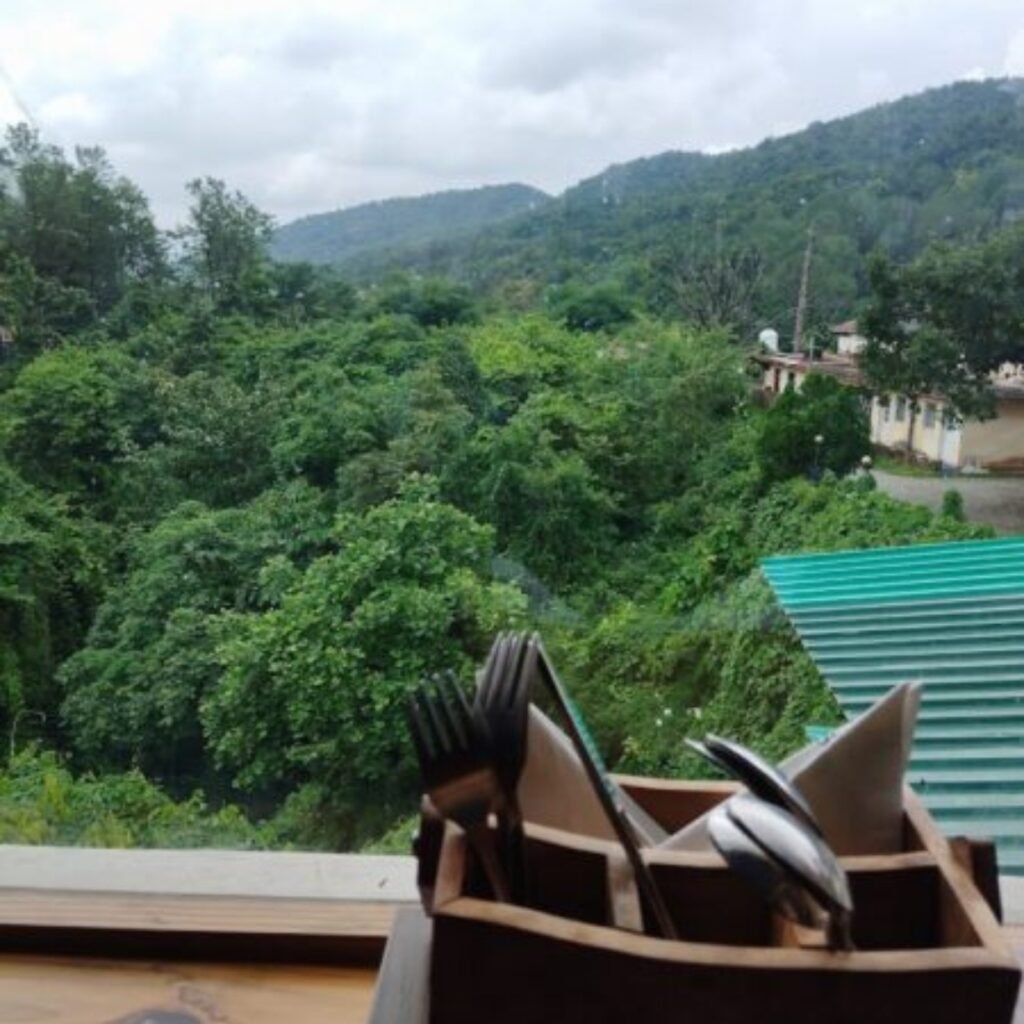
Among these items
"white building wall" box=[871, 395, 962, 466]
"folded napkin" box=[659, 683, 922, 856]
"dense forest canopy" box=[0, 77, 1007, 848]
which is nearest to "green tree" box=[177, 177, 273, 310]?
"dense forest canopy" box=[0, 77, 1007, 848]

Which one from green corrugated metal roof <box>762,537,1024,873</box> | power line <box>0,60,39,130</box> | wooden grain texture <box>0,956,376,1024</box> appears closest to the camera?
wooden grain texture <box>0,956,376,1024</box>

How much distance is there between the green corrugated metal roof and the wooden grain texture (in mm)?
438

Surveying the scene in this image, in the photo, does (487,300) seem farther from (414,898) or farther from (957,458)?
(414,898)

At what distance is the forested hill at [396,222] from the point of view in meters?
1.45

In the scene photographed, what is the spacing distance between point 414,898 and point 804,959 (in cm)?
34

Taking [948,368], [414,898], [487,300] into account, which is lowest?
[414,898]

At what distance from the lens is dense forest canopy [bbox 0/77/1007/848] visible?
126 cm

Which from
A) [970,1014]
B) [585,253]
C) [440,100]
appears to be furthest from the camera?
[585,253]

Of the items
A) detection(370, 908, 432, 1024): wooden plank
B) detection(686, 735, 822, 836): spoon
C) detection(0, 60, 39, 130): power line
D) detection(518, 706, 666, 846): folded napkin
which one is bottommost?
detection(370, 908, 432, 1024): wooden plank

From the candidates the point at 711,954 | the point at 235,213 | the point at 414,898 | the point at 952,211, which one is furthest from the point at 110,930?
the point at 952,211

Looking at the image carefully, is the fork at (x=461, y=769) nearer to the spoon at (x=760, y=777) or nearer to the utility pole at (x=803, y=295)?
the spoon at (x=760, y=777)

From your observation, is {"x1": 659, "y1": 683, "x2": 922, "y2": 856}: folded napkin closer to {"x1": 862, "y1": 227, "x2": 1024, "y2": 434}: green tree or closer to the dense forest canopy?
the dense forest canopy

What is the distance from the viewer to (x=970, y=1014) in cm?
35

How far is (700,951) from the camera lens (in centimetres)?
36
